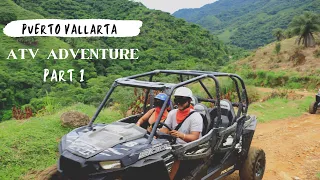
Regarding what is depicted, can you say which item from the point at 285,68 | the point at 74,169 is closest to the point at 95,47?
the point at 285,68

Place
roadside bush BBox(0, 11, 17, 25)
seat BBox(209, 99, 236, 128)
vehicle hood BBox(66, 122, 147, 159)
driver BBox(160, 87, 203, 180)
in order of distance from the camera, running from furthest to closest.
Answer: roadside bush BBox(0, 11, 17, 25)
seat BBox(209, 99, 236, 128)
driver BBox(160, 87, 203, 180)
vehicle hood BBox(66, 122, 147, 159)

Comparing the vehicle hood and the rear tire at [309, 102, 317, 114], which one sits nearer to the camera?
the vehicle hood

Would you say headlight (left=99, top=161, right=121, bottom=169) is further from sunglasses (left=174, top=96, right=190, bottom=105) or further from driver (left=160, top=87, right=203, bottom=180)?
sunglasses (left=174, top=96, right=190, bottom=105)

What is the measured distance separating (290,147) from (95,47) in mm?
56759

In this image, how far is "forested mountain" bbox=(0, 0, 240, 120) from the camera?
4091 centimetres

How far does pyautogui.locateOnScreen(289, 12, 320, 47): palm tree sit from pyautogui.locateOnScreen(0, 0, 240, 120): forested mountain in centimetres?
1167

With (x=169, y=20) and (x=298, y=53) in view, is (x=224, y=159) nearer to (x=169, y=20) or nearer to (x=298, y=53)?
(x=298, y=53)

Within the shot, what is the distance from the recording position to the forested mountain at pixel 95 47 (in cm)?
4091

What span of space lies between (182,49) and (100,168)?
62647 millimetres

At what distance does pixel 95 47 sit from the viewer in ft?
202

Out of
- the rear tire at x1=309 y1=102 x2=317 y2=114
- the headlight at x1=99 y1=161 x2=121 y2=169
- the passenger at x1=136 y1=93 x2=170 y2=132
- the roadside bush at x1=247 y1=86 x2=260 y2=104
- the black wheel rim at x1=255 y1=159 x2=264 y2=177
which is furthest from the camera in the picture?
the roadside bush at x1=247 y1=86 x2=260 y2=104

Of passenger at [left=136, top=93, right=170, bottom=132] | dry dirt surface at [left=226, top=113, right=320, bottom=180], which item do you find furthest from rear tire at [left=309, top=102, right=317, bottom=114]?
passenger at [left=136, top=93, right=170, bottom=132]

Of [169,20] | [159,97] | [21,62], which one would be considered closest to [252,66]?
[159,97]

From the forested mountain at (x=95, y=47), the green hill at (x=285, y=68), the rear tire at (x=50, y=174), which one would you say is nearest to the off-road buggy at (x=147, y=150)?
the rear tire at (x=50, y=174)
